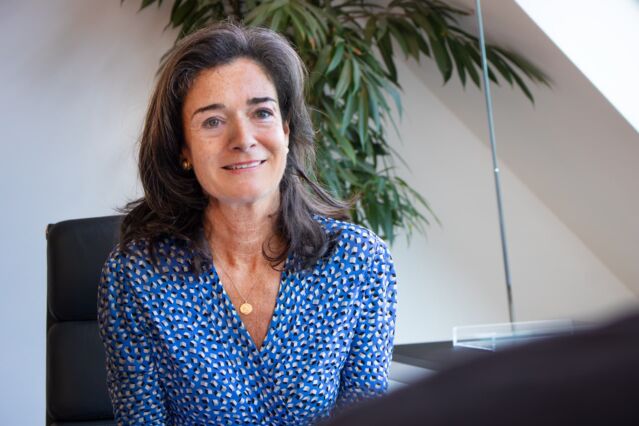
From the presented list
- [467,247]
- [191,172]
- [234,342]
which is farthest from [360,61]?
[234,342]

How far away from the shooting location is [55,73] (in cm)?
306

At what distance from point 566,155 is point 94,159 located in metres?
1.64

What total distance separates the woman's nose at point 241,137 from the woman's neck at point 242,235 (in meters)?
0.10

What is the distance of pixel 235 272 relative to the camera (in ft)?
5.04

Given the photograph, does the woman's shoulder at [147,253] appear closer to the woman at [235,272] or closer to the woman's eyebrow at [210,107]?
the woman at [235,272]

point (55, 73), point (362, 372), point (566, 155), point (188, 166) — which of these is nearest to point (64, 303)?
point (188, 166)

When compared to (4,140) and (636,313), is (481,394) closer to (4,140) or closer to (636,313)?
(636,313)

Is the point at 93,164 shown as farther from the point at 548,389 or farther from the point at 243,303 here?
the point at 548,389

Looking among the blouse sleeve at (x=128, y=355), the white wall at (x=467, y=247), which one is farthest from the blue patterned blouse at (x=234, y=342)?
the white wall at (x=467, y=247)

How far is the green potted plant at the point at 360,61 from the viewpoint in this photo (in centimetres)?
281

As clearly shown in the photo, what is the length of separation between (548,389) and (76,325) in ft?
5.38

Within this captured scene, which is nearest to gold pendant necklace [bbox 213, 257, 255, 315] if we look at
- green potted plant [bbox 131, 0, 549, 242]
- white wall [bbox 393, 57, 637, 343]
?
green potted plant [bbox 131, 0, 549, 242]

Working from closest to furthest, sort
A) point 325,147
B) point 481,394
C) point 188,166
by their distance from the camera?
point 481,394 < point 188,166 < point 325,147

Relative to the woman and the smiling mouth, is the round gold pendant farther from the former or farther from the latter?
the smiling mouth
